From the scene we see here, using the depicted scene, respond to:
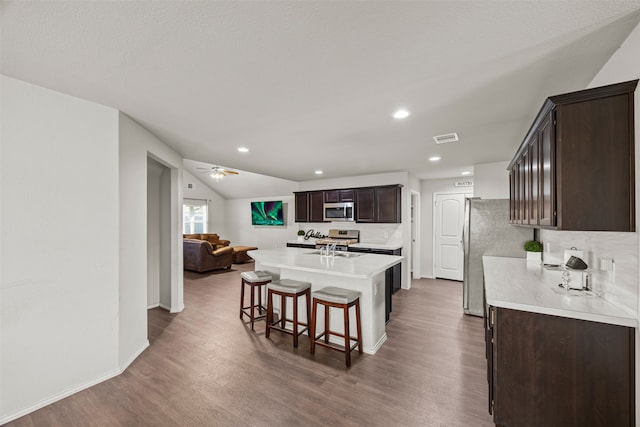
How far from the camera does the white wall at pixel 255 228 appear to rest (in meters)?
8.90

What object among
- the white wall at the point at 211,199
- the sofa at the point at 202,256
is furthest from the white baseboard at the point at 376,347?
the white wall at the point at 211,199

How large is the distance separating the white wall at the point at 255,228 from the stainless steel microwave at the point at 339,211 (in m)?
2.46

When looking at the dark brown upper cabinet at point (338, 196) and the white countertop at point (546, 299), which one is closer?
the white countertop at point (546, 299)

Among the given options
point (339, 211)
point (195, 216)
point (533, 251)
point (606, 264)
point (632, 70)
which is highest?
point (632, 70)

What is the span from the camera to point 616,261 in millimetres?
1598

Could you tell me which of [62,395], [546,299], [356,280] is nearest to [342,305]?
[356,280]

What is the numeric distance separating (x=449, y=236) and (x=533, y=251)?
2.86 meters

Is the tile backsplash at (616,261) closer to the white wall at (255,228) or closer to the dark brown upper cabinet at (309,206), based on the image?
the dark brown upper cabinet at (309,206)

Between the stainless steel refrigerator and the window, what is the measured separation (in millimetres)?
8610

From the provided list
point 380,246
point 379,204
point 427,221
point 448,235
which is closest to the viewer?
point 380,246

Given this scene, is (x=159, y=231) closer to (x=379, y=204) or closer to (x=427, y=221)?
(x=379, y=204)

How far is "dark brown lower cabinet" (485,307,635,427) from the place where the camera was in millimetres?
1408

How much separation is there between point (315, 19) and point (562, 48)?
142cm

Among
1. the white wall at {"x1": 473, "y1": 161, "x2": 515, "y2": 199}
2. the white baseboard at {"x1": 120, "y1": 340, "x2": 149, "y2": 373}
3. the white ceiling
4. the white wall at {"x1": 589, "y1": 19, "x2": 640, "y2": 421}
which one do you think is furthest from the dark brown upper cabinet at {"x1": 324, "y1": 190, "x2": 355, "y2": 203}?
the white wall at {"x1": 589, "y1": 19, "x2": 640, "y2": 421}
